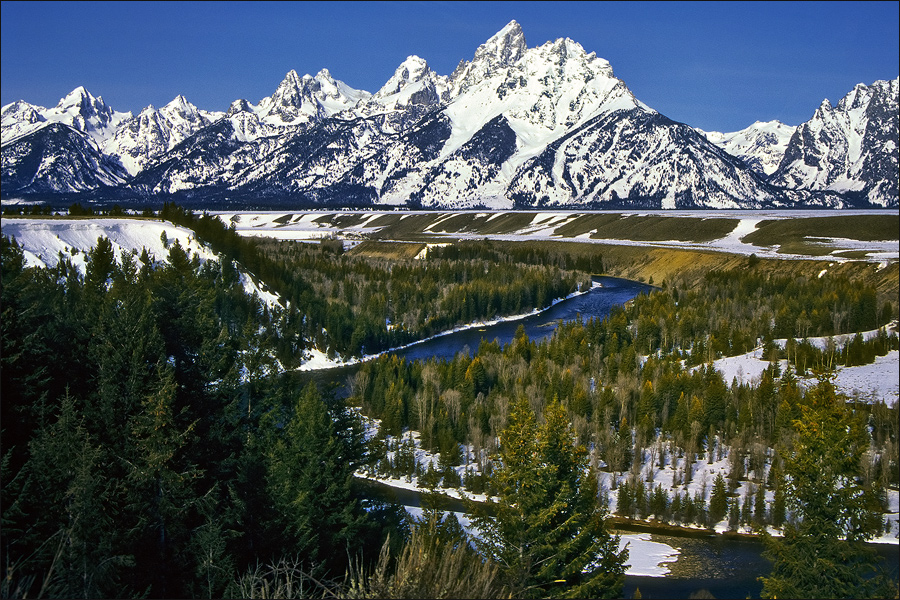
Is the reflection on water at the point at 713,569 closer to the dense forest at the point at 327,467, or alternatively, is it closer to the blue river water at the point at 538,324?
the dense forest at the point at 327,467

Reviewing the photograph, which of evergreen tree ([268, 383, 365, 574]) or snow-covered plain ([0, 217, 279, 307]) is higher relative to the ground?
snow-covered plain ([0, 217, 279, 307])

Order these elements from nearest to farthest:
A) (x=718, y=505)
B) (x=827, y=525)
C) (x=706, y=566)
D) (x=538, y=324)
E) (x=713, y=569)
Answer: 1. (x=827, y=525)
2. (x=713, y=569)
3. (x=706, y=566)
4. (x=718, y=505)
5. (x=538, y=324)

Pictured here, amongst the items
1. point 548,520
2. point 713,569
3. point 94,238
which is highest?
point 94,238

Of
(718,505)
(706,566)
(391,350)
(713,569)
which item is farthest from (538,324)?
(713,569)

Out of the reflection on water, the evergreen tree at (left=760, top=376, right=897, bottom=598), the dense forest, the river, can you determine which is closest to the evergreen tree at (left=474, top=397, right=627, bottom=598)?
the dense forest

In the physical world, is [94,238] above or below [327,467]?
above

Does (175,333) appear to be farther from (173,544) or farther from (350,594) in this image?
(350,594)

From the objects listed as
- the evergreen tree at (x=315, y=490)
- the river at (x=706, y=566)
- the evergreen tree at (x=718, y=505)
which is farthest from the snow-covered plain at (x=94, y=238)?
the evergreen tree at (x=315, y=490)

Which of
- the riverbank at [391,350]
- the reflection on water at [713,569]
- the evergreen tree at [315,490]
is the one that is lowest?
the reflection on water at [713,569]

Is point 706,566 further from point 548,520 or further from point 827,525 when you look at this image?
point 548,520

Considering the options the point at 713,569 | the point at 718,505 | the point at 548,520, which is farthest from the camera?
the point at 718,505

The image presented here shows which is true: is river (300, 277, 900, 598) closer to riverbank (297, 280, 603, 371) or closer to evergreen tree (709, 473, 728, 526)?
evergreen tree (709, 473, 728, 526)

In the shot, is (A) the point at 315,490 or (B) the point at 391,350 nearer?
(A) the point at 315,490

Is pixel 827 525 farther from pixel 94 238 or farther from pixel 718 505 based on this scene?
pixel 94 238
